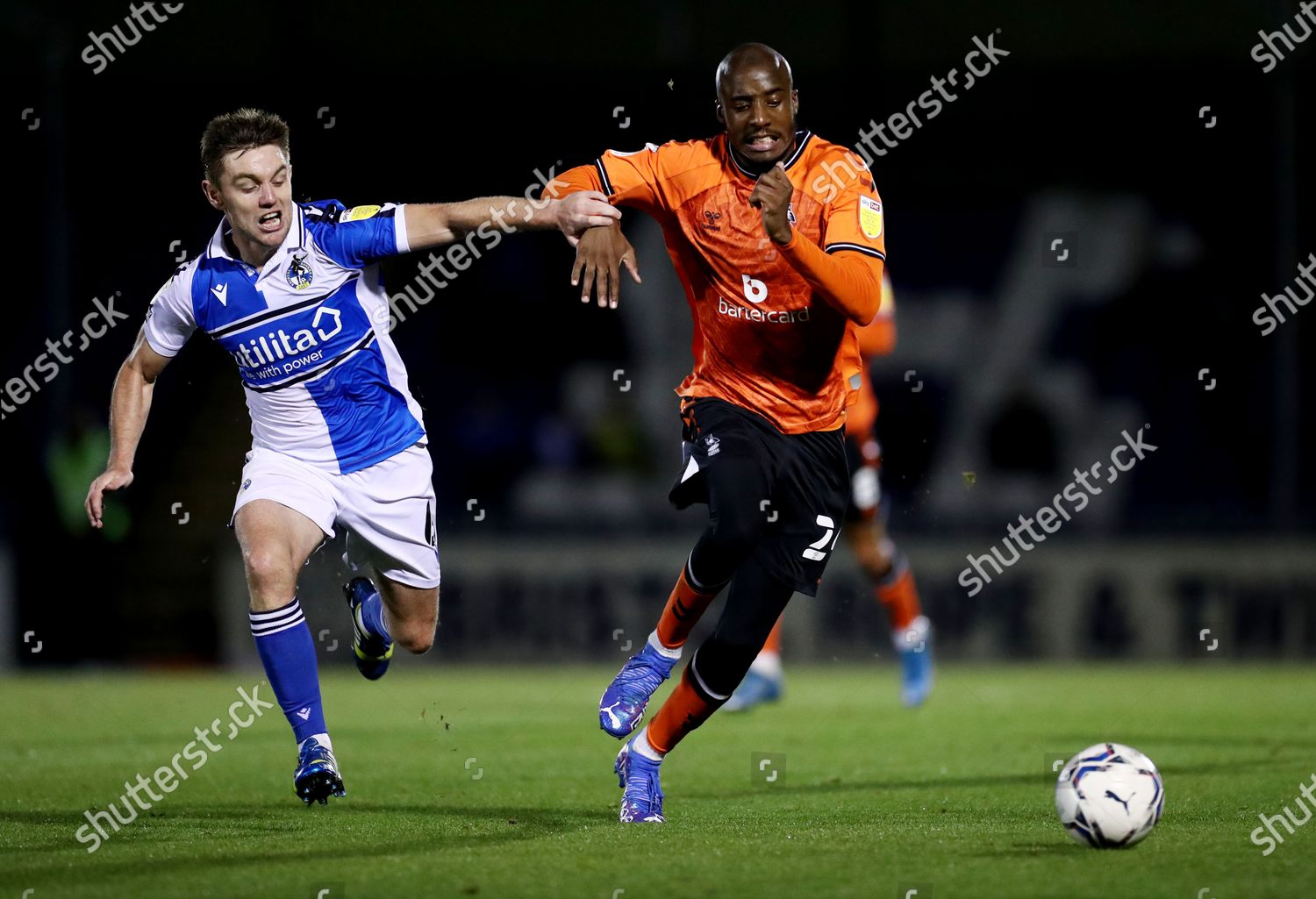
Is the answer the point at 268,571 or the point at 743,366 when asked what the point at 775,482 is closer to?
the point at 743,366

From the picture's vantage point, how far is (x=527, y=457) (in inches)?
670

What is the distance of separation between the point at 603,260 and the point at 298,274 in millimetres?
1260

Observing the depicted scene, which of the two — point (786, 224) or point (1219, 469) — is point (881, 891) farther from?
point (1219, 469)

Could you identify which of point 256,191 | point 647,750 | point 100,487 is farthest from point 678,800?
point 256,191

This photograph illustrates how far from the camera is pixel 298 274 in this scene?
6.18 metres

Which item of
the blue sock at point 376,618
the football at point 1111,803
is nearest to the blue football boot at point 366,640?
the blue sock at point 376,618

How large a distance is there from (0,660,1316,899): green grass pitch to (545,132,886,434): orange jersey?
4.62 ft

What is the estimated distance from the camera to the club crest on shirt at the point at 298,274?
243 inches

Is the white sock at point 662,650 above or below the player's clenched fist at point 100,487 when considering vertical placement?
below

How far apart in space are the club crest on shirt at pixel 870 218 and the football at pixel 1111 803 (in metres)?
1.73

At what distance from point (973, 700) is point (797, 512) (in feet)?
18.4

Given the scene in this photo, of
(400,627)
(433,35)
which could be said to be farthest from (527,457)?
(400,627)

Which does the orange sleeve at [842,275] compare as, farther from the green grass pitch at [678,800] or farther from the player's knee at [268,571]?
the player's knee at [268,571]

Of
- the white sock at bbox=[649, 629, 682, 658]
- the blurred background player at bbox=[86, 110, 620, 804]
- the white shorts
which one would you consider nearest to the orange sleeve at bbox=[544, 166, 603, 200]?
the blurred background player at bbox=[86, 110, 620, 804]
